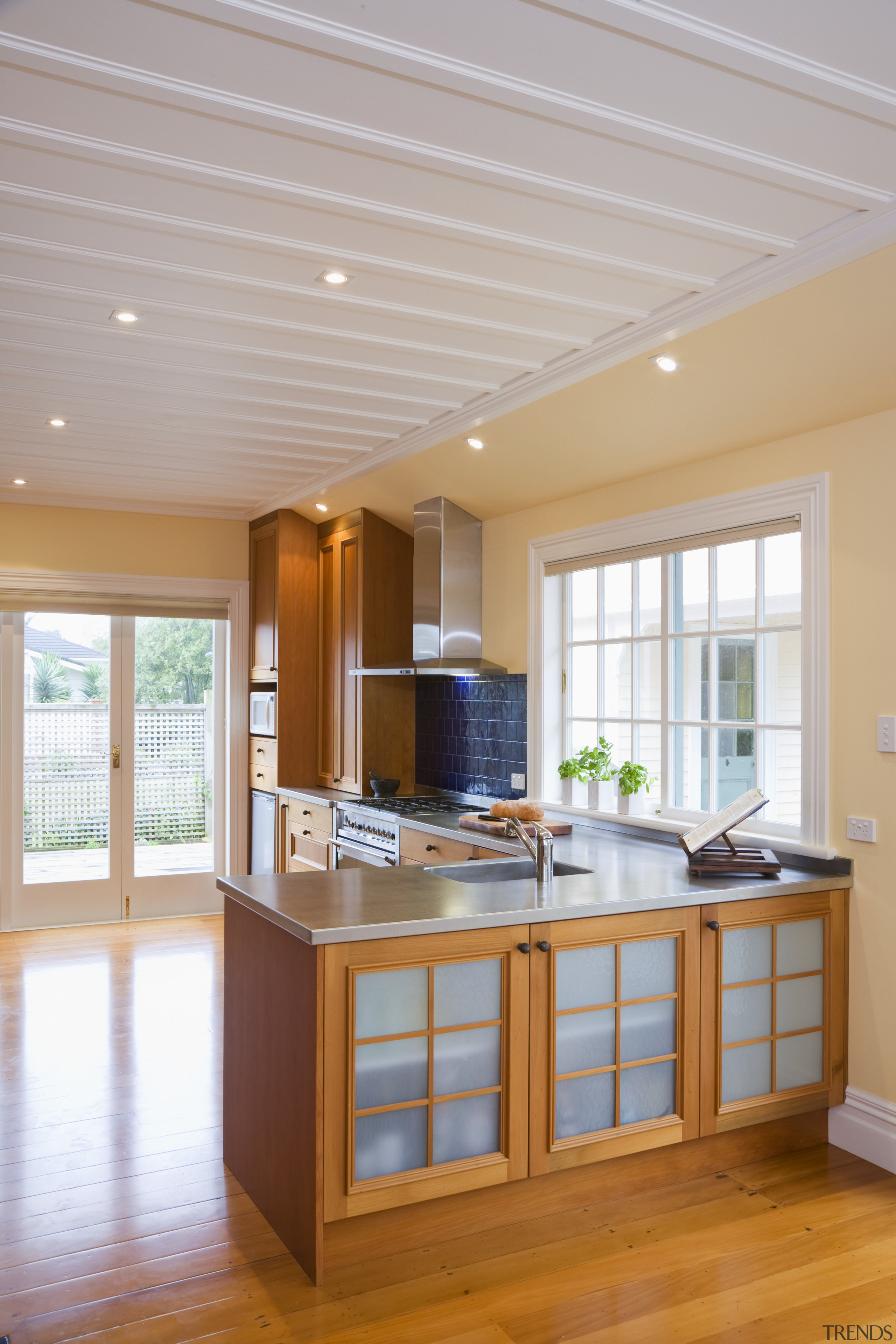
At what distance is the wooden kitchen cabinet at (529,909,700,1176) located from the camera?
107 inches

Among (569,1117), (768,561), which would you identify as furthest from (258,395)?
(569,1117)

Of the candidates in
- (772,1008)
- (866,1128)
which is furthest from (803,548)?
(866,1128)

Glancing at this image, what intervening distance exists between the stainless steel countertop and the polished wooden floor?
0.85 metres

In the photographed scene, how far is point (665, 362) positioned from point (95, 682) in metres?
4.49

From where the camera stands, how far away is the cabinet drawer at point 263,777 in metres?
6.26

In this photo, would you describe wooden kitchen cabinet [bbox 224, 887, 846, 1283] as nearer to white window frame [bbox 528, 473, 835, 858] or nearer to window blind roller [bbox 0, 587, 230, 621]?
white window frame [bbox 528, 473, 835, 858]

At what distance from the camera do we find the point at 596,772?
4363mm

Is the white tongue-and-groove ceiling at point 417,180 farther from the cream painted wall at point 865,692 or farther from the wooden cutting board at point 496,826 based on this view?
the wooden cutting board at point 496,826

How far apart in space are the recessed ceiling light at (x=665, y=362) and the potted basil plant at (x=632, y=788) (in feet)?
5.40

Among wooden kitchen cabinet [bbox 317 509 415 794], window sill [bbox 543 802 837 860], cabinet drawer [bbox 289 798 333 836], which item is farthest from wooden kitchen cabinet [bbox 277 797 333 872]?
window sill [bbox 543 802 837 860]

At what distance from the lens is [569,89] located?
1896 mm

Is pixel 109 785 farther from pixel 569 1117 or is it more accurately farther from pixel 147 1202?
pixel 569 1117

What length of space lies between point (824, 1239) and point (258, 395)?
340cm

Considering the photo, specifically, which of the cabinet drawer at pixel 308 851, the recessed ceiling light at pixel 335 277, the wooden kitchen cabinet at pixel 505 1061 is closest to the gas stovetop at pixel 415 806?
the cabinet drawer at pixel 308 851
